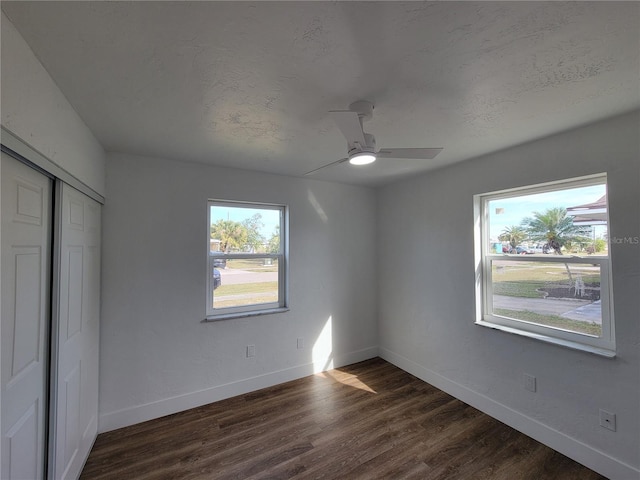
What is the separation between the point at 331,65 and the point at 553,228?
2220mm

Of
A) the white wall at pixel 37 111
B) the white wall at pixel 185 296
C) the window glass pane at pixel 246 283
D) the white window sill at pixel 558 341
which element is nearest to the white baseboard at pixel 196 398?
the white wall at pixel 185 296

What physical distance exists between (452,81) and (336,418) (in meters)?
2.70

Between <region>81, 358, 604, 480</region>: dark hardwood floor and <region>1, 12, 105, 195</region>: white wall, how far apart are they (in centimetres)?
204

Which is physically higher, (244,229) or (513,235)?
(244,229)

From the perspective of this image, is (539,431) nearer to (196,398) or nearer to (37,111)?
(196,398)

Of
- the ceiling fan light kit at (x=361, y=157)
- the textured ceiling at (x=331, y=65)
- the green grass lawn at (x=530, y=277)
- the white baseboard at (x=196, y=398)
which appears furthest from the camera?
the white baseboard at (x=196, y=398)

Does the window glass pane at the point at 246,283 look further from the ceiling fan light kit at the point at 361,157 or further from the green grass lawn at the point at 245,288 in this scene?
the ceiling fan light kit at the point at 361,157

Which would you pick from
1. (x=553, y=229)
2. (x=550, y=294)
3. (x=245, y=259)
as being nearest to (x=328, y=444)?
(x=245, y=259)

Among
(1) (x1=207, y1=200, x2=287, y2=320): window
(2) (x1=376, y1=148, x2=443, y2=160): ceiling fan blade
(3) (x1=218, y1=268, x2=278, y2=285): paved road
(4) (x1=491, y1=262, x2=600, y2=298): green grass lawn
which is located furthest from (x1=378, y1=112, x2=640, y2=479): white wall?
(3) (x1=218, y1=268, x2=278, y2=285): paved road

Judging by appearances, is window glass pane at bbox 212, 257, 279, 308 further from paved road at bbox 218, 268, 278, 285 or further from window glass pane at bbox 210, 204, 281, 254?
window glass pane at bbox 210, 204, 281, 254

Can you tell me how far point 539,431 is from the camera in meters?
2.16

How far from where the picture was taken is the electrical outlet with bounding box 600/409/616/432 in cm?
180

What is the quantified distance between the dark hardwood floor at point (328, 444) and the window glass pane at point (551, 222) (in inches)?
60.9

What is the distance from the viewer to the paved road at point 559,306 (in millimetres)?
2006
